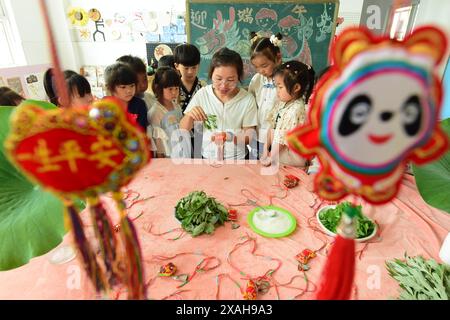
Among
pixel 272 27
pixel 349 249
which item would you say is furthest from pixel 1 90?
pixel 272 27

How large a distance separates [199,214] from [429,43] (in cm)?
83

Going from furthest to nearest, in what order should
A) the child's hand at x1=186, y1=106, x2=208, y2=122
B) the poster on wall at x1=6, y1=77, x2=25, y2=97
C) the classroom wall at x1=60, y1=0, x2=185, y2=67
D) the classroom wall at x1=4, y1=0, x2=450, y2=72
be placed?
the classroom wall at x1=60, y1=0, x2=185, y2=67, the classroom wall at x1=4, y1=0, x2=450, y2=72, the poster on wall at x1=6, y1=77, x2=25, y2=97, the child's hand at x1=186, y1=106, x2=208, y2=122

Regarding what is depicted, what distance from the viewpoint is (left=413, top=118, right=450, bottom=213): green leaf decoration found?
671mm

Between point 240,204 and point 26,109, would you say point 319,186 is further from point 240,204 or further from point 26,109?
point 240,204

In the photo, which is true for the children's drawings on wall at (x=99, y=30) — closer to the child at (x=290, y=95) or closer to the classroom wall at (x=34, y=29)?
the classroom wall at (x=34, y=29)

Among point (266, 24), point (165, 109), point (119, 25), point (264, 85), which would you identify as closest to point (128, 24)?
point (119, 25)

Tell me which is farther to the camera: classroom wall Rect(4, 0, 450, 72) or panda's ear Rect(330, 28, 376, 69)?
classroom wall Rect(4, 0, 450, 72)

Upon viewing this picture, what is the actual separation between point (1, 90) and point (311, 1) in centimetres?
237

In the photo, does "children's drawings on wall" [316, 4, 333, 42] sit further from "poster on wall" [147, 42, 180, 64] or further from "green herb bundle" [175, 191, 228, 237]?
"green herb bundle" [175, 191, 228, 237]

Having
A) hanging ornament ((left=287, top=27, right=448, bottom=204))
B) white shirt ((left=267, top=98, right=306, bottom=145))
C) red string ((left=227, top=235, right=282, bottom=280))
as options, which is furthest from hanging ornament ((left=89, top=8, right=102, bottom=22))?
hanging ornament ((left=287, top=27, right=448, bottom=204))

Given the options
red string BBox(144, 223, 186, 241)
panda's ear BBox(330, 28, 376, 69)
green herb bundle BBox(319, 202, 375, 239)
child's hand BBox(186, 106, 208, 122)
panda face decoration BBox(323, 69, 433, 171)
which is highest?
panda's ear BBox(330, 28, 376, 69)

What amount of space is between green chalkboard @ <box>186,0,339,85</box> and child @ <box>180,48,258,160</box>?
134cm

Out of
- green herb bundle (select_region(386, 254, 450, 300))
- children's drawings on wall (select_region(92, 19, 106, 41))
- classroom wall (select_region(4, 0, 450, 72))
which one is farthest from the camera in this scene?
children's drawings on wall (select_region(92, 19, 106, 41))

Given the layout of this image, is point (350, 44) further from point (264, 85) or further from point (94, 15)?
point (94, 15)
